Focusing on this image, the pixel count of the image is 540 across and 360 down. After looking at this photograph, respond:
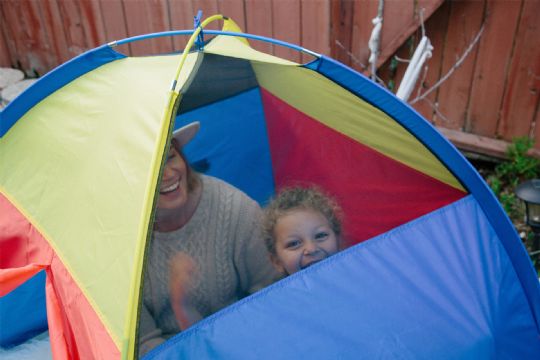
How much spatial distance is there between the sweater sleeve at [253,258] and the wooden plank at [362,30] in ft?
3.93

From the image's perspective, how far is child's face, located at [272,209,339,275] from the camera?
49.7 inches

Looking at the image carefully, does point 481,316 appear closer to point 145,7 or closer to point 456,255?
point 456,255

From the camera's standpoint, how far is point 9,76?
3230 mm

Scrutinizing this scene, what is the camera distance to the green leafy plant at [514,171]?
7.09 feet

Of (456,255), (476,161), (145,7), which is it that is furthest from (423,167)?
(145,7)

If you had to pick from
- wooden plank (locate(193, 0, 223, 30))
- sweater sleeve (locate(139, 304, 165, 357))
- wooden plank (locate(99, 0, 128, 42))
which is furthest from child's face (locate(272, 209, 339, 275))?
wooden plank (locate(99, 0, 128, 42))

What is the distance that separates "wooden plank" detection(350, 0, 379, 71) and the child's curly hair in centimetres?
111

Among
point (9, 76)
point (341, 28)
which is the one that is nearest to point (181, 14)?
point (341, 28)

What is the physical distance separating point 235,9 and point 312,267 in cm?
179

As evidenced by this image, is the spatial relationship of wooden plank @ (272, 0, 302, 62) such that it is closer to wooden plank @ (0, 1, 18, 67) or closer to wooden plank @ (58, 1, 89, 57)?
wooden plank @ (58, 1, 89, 57)

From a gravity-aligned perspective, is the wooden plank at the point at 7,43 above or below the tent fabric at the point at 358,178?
above

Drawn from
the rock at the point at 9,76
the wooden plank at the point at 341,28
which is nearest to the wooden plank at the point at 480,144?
the wooden plank at the point at 341,28

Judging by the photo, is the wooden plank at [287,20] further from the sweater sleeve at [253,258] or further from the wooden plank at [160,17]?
the sweater sleeve at [253,258]

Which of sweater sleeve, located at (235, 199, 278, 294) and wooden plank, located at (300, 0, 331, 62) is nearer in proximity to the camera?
sweater sleeve, located at (235, 199, 278, 294)
